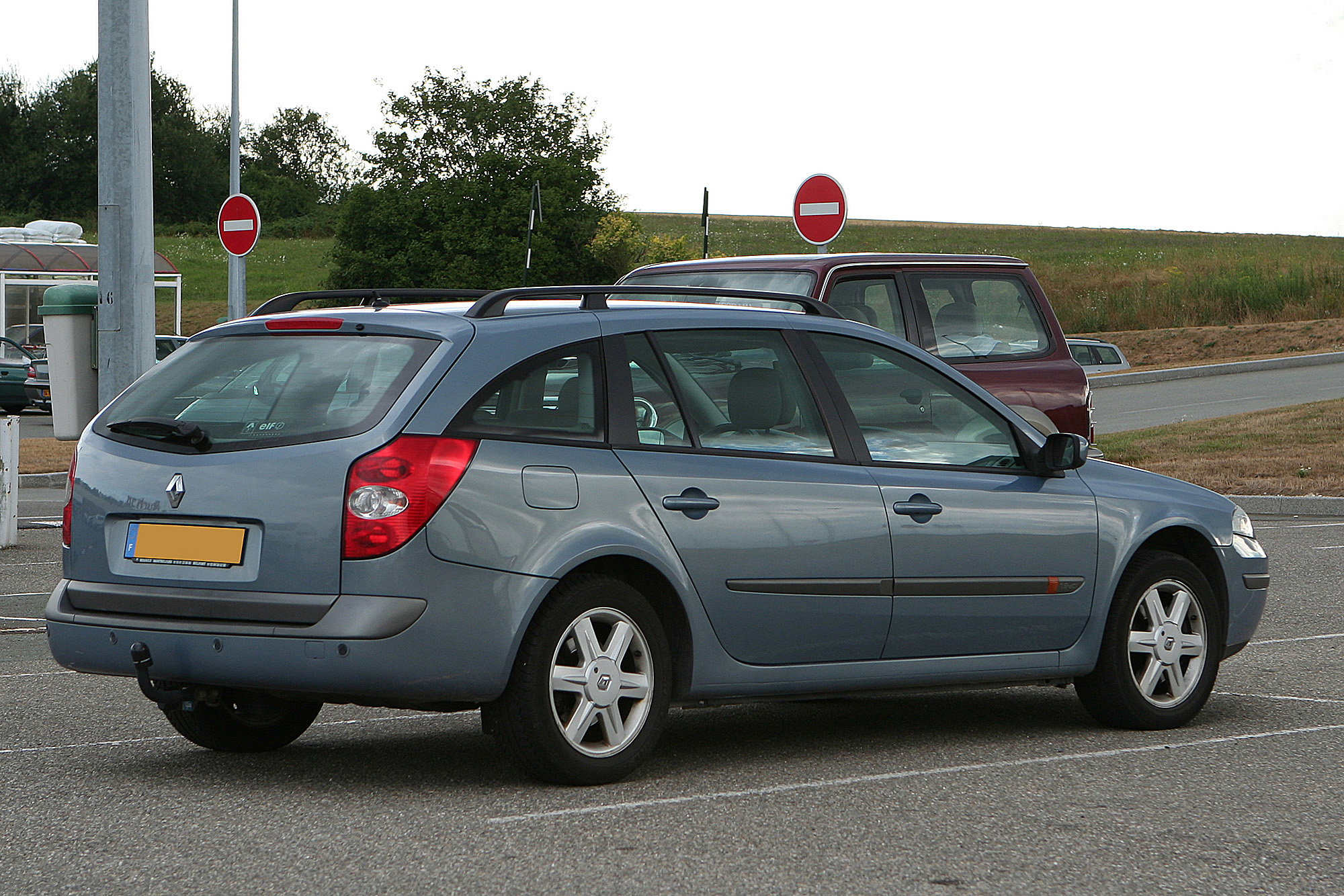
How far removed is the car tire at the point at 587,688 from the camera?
5.13 metres

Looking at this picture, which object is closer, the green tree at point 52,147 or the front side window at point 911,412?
the front side window at point 911,412

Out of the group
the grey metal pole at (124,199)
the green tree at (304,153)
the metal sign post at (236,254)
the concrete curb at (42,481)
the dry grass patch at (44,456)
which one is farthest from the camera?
the green tree at (304,153)

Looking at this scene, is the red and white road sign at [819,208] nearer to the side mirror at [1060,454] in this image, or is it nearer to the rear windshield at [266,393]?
the side mirror at [1060,454]

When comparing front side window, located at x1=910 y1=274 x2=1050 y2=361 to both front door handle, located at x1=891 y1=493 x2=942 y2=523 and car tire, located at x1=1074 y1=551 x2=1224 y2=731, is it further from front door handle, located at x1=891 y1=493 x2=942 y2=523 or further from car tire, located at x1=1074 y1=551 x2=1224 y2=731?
front door handle, located at x1=891 y1=493 x2=942 y2=523

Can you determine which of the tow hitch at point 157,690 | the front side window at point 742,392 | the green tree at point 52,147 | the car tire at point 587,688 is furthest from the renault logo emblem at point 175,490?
the green tree at point 52,147

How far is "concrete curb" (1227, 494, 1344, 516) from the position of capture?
1563cm

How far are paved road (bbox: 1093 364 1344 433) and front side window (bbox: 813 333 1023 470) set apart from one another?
57.4 ft

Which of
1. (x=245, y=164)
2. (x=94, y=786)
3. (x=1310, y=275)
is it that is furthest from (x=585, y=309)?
(x=245, y=164)

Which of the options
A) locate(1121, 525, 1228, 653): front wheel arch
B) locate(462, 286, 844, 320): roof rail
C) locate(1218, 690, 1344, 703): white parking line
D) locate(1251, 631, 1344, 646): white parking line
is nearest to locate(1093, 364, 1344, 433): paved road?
locate(1251, 631, 1344, 646): white parking line

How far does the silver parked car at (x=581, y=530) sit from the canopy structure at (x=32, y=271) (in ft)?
109

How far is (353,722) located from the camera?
6.84 m

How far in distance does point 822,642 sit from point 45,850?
2.56 meters

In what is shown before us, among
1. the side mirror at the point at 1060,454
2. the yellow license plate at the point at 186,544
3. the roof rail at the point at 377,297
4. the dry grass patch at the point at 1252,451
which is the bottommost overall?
the dry grass patch at the point at 1252,451

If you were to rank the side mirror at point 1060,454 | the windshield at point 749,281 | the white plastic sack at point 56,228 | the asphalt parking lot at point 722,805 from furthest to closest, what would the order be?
the white plastic sack at point 56,228 < the windshield at point 749,281 < the side mirror at point 1060,454 < the asphalt parking lot at point 722,805
